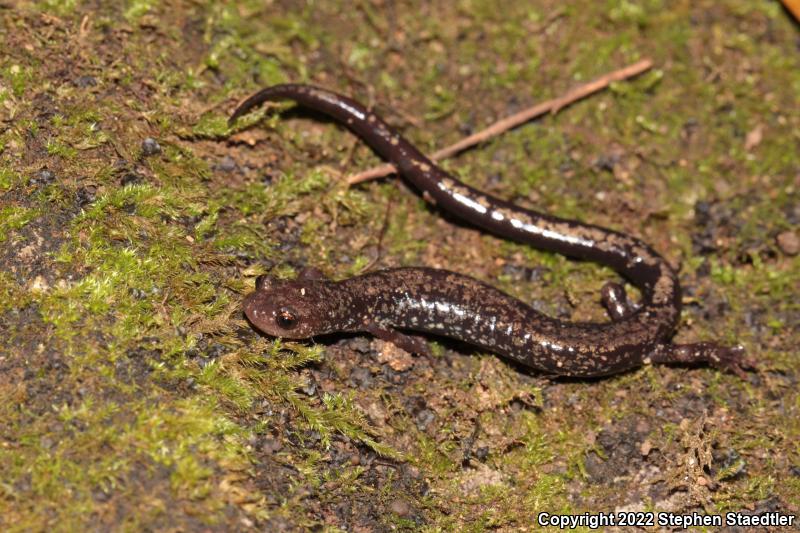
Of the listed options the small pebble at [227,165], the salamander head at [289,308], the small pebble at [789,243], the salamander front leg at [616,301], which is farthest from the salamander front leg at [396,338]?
the small pebble at [789,243]

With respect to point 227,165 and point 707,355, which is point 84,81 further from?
point 707,355

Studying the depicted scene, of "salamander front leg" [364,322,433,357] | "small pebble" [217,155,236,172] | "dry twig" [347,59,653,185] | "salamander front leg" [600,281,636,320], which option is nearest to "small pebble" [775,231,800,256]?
"salamander front leg" [600,281,636,320]

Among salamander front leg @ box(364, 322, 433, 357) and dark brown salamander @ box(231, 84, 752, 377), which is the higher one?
dark brown salamander @ box(231, 84, 752, 377)

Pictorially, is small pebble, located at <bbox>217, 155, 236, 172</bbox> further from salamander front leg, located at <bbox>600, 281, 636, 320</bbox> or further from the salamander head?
salamander front leg, located at <bbox>600, 281, 636, 320</bbox>

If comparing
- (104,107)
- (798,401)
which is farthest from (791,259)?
(104,107)

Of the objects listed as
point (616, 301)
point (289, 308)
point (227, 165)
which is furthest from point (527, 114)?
point (289, 308)

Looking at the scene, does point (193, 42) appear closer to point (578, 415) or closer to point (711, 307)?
point (578, 415)
